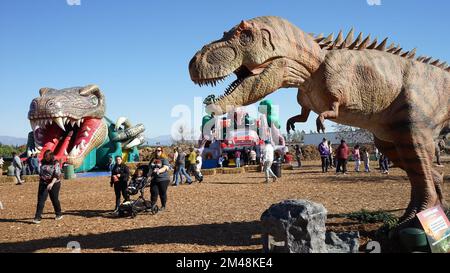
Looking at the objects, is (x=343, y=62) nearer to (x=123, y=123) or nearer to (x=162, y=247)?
(x=162, y=247)

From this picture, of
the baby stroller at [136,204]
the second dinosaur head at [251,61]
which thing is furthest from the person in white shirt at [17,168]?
the second dinosaur head at [251,61]

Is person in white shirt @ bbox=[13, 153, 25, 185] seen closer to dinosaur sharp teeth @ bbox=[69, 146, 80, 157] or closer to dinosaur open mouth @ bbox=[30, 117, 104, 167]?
dinosaur open mouth @ bbox=[30, 117, 104, 167]

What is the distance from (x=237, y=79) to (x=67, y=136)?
57.7 ft

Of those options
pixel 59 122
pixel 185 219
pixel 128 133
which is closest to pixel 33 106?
pixel 59 122

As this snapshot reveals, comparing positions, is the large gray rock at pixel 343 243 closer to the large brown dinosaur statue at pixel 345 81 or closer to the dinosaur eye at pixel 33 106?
the large brown dinosaur statue at pixel 345 81

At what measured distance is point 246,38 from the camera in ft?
12.0

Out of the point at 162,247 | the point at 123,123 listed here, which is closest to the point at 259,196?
the point at 162,247

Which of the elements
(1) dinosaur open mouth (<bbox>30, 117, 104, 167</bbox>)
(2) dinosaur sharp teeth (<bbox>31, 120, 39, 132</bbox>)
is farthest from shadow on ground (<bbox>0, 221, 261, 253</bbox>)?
(2) dinosaur sharp teeth (<bbox>31, 120, 39, 132</bbox>)

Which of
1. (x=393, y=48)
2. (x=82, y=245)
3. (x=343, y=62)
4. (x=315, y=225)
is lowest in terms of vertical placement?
(x=82, y=245)

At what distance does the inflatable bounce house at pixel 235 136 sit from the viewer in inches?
1001

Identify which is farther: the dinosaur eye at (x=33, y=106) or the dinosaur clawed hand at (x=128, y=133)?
the dinosaur clawed hand at (x=128, y=133)

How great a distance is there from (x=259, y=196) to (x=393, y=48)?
6.54 metres

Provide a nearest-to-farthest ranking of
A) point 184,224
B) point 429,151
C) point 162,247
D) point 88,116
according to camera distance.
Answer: point 429,151
point 162,247
point 184,224
point 88,116

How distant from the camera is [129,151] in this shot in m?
25.2
